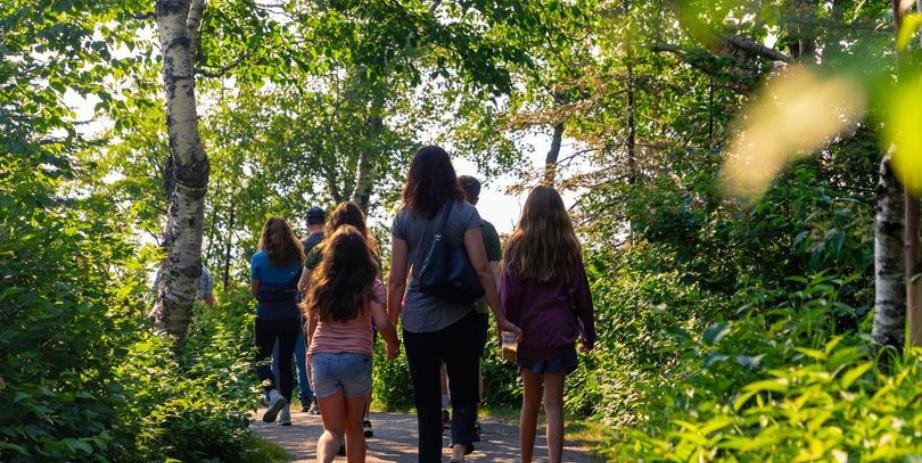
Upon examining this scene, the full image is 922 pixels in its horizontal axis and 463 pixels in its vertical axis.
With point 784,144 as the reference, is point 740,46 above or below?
above

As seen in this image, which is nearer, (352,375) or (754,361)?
(754,361)

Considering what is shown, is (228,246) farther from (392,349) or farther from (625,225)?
(392,349)

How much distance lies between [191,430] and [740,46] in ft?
25.1

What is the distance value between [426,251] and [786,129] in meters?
3.41

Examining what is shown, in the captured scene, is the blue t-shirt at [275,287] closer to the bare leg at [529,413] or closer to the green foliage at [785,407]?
the bare leg at [529,413]

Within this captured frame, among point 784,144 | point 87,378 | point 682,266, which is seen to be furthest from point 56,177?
point 784,144

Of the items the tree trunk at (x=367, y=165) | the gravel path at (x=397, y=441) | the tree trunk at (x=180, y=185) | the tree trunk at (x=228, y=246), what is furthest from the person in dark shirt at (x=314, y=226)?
the tree trunk at (x=228, y=246)

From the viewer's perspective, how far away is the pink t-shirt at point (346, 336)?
716cm

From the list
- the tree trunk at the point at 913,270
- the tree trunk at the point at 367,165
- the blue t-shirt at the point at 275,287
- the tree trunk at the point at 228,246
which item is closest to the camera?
the tree trunk at the point at 913,270

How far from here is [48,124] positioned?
41.7 ft

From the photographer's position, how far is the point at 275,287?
11.2 meters

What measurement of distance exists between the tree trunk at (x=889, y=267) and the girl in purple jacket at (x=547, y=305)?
2.85m

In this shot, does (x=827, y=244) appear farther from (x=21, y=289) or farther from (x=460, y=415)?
(x=21, y=289)

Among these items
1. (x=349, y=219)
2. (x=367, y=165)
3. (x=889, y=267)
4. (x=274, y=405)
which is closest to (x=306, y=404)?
(x=274, y=405)
